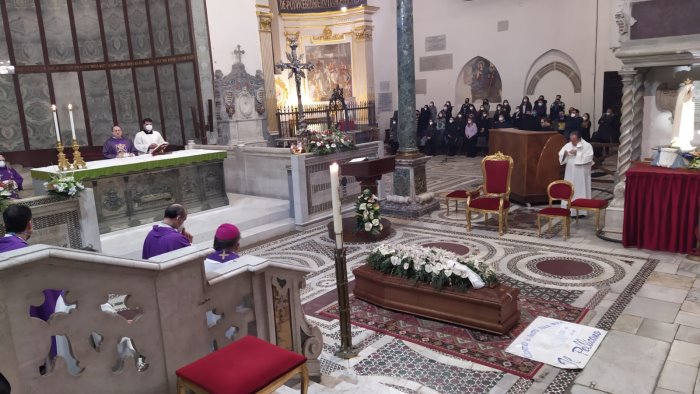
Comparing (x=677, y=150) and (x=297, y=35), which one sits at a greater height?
(x=297, y=35)

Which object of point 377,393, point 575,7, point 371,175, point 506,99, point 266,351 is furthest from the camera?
point 506,99

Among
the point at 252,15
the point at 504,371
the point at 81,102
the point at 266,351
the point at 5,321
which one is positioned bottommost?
the point at 504,371

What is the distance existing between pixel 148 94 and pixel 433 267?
1114 cm

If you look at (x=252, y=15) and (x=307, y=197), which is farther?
(x=252, y=15)

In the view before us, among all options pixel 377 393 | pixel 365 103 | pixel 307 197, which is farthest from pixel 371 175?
pixel 365 103

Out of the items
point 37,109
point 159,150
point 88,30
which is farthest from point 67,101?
point 159,150

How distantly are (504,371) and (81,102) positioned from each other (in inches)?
509

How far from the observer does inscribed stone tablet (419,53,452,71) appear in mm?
19516

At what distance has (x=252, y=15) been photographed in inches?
529

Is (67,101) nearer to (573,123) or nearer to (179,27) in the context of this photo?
(179,27)

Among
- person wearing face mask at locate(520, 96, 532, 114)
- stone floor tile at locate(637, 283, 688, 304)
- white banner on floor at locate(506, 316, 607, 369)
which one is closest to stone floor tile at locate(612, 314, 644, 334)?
white banner on floor at locate(506, 316, 607, 369)

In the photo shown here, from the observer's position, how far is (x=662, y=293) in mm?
5828

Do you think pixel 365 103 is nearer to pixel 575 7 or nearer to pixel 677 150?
pixel 575 7

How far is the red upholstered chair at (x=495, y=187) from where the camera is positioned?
8.39m
